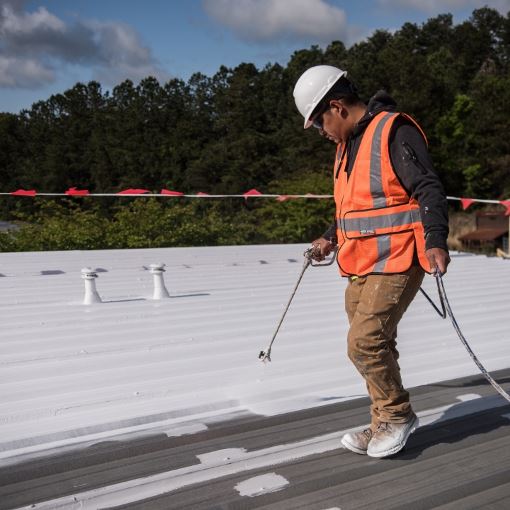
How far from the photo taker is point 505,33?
69500 mm

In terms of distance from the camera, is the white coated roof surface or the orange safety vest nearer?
the orange safety vest

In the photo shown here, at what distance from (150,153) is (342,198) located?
165 feet

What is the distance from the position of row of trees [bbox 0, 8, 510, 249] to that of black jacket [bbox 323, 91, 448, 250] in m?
28.6

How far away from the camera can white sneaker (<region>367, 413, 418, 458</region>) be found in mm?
3088

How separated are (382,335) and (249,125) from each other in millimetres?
48986

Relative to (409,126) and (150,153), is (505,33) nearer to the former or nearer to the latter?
(150,153)

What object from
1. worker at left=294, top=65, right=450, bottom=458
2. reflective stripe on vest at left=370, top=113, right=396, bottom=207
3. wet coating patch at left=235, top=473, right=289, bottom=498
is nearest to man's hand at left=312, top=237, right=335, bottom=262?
worker at left=294, top=65, right=450, bottom=458

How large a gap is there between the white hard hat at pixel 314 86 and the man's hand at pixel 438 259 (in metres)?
0.84

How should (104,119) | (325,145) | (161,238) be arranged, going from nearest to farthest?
(161,238), (325,145), (104,119)

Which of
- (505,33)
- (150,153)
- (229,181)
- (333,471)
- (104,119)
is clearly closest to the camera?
(333,471)

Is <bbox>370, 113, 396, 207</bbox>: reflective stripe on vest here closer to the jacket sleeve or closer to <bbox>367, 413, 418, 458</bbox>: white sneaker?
the jacket sleeve

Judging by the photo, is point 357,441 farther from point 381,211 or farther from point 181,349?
point 181,349

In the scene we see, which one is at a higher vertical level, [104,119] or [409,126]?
[104,119]

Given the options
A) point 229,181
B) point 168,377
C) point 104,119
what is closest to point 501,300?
point 168,377
